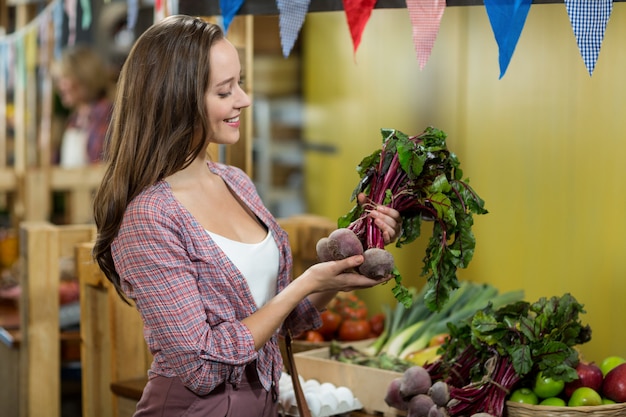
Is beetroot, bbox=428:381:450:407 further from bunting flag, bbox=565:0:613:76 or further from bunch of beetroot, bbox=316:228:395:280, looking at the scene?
bunting flag, bbox=565:0:613:76

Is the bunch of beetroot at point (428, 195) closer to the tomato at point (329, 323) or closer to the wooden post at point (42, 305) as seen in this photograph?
the tomato at point (329, 323)

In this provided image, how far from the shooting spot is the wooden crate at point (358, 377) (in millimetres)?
2787

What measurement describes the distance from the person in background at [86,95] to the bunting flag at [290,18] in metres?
3.98

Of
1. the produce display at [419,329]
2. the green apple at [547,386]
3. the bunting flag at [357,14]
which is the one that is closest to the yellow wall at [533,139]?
the produce display at [419,329]

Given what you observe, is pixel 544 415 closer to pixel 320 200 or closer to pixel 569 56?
pixel 569 56

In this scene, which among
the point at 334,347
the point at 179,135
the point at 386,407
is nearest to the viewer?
the point at 179,135

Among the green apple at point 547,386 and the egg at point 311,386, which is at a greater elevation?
the green apple at point 547,386

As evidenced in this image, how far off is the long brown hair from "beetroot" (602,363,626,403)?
125cm

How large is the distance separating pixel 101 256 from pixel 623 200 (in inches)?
74.4

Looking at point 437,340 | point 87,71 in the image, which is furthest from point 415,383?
point 87,71

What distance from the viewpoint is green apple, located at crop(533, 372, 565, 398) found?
8.06 ft

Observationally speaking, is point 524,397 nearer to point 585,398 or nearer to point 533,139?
point 585,398

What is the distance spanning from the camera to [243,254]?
87.0 inches

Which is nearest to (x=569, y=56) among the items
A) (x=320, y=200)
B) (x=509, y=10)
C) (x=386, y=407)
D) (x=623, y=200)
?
(x=623, y=200)
